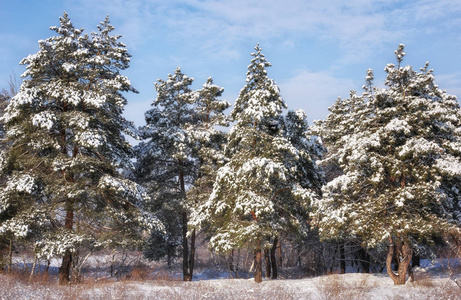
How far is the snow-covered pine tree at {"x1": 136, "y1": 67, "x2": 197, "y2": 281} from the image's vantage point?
74.6 ft

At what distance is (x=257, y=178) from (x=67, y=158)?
8888 millimetres

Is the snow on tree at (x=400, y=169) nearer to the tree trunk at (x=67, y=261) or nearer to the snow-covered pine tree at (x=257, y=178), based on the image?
the snow-covered pine tree at (x=257, y=178)

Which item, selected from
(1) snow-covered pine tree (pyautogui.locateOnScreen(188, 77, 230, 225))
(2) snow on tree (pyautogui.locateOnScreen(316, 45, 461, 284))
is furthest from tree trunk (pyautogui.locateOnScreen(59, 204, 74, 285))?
(2) snow on tree (pyautogui.locateOnScreen(316, 45, 461, 284))

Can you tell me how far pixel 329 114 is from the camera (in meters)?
26.9

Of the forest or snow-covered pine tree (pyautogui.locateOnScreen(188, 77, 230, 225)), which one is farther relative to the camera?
snow-covered pine tree (pyautogui.locateOnScreen(188, 77, 230, 225))

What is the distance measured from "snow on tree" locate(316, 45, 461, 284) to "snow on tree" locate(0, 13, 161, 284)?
30.2 feet

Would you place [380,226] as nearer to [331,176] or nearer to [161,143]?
[331,176]

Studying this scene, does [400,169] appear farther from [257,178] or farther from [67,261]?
[67,261]

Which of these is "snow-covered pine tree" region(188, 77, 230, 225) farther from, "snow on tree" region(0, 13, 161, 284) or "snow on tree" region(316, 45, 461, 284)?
"snow on tree" region(316, 45, 461, 284)

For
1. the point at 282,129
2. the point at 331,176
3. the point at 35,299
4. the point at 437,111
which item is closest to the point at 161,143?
the point at 282,129

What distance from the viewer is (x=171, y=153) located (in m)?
22.8

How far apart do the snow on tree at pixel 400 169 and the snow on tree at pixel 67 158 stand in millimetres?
9204

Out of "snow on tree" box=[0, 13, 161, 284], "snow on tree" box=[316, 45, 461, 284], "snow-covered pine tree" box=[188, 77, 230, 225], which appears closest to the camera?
"snow on tree" box=[316, 45, 461, 284]

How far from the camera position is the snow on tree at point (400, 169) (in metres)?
14.6
